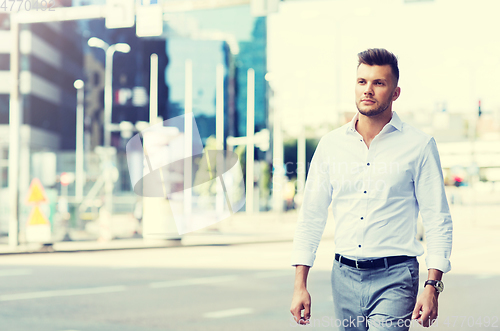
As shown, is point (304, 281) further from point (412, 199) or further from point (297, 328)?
Answer: point (297, 328)

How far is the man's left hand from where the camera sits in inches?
102

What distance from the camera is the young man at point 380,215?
2.74m

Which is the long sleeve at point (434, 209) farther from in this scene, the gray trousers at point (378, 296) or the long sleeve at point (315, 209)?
the long sleeve at point (315, 209)

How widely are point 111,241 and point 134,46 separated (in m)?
50.8

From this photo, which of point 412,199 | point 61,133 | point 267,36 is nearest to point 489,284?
point 412,199

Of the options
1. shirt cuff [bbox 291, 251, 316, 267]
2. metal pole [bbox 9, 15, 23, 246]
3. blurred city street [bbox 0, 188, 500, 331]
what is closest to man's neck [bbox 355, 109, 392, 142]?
shirt cuff [bbox 291, 251, 316, 267]

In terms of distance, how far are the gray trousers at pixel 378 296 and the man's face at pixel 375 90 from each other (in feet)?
2.15

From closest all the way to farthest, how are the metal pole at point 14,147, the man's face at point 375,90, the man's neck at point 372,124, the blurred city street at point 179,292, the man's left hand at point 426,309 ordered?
the man's left hand at point 426,309 → the man's face at point 375,90 → the man's neck at point 372,124 → the blurred city street at point 179,292 → the metal pole at point 14,147

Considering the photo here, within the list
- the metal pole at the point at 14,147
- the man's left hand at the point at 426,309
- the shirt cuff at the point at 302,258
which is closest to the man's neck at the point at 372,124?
the shirt cuff at the point at 302,258

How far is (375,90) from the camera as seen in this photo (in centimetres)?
281

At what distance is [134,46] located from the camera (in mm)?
68000

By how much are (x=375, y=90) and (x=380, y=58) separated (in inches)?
5.5

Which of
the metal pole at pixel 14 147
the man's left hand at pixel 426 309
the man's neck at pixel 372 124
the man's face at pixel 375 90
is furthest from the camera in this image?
the metal pole at pixel 14 147

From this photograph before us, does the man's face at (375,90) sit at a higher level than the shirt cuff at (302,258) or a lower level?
higher
